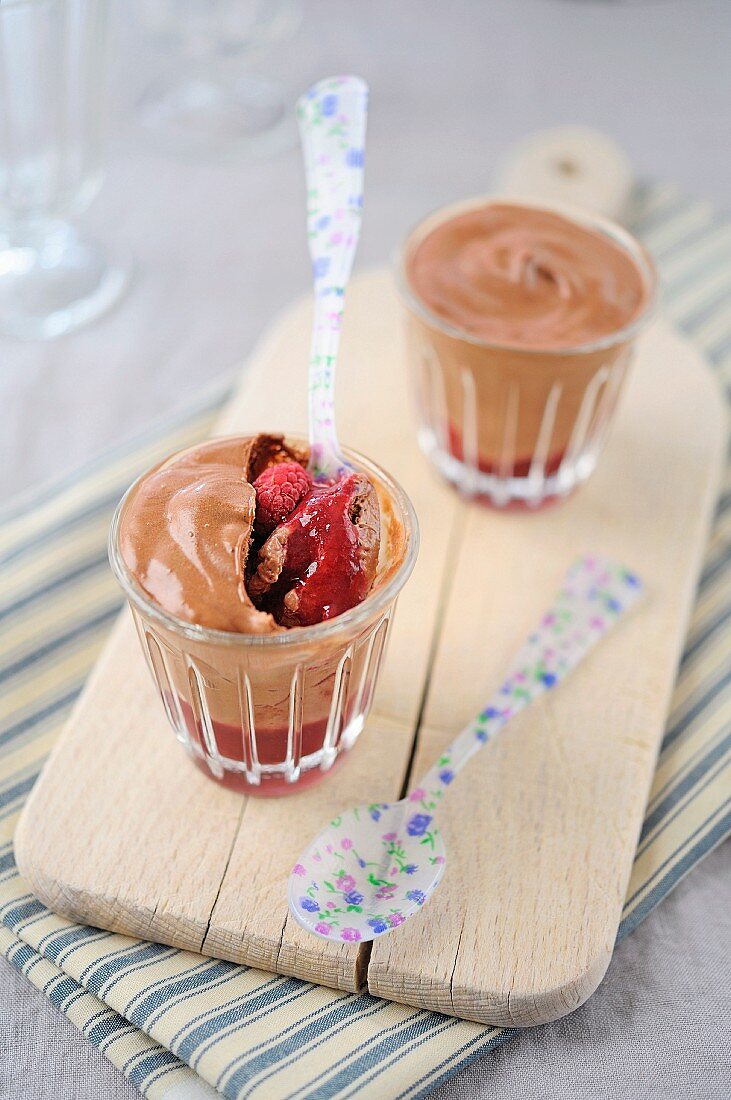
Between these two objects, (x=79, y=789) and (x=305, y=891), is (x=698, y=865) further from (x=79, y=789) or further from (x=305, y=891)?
(x=79, y=789)

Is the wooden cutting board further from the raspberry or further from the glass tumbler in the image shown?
the raspberry

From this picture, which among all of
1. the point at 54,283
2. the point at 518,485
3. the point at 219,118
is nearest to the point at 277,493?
the point at 518,485

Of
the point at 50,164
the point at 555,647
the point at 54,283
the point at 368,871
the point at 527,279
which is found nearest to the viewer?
the point at 368,871

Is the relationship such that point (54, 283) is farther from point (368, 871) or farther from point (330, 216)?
point (368, 871)

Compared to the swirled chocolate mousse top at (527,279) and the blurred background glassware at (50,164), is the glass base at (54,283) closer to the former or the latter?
the blurred background glassware at (50,164)

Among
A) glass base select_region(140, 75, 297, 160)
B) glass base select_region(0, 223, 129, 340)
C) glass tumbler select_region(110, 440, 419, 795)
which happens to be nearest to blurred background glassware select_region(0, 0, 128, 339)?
glass base select_region(0, 223, 129, 340)

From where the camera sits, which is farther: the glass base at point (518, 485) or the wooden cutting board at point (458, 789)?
the glass base at point (518, 485)

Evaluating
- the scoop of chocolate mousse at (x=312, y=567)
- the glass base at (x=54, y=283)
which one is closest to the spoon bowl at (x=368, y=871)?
the scoop of chocolate mousse at (x=312, y=567)
